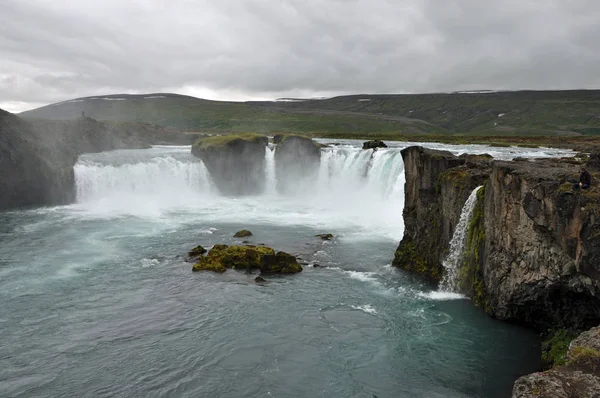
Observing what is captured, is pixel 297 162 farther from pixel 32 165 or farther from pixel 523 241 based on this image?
pixel 523 241

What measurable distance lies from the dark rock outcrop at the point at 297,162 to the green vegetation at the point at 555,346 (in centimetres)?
4728

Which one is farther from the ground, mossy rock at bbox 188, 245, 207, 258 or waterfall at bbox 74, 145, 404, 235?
waterfall at bbox 74, 145, 404, 235

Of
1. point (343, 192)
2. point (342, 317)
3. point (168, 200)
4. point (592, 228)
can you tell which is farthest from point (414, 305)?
point (168, 200)

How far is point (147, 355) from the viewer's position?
1992cm

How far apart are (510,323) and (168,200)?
47.0m

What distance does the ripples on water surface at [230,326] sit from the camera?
1802cm

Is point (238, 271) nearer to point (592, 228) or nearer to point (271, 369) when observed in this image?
point (271, 369)

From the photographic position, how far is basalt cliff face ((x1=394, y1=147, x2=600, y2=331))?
17203 mm

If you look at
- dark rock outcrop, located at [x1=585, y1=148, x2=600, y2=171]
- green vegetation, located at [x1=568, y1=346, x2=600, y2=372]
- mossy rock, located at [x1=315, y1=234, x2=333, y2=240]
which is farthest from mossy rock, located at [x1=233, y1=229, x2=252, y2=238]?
→ green vegetation, located at [x1=568, y1=346, x2=600, y2=372]

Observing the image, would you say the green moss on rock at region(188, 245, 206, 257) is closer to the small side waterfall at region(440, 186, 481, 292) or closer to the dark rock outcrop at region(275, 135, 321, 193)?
the small side waterfall at region(440, 186, 481, 292)

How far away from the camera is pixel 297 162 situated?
66312mm

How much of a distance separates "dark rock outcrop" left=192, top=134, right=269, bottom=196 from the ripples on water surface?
2517cm

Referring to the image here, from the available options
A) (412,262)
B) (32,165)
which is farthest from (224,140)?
(412,262)

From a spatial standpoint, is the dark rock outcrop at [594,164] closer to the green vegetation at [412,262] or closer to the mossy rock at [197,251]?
the green vegetation at [412,262]
